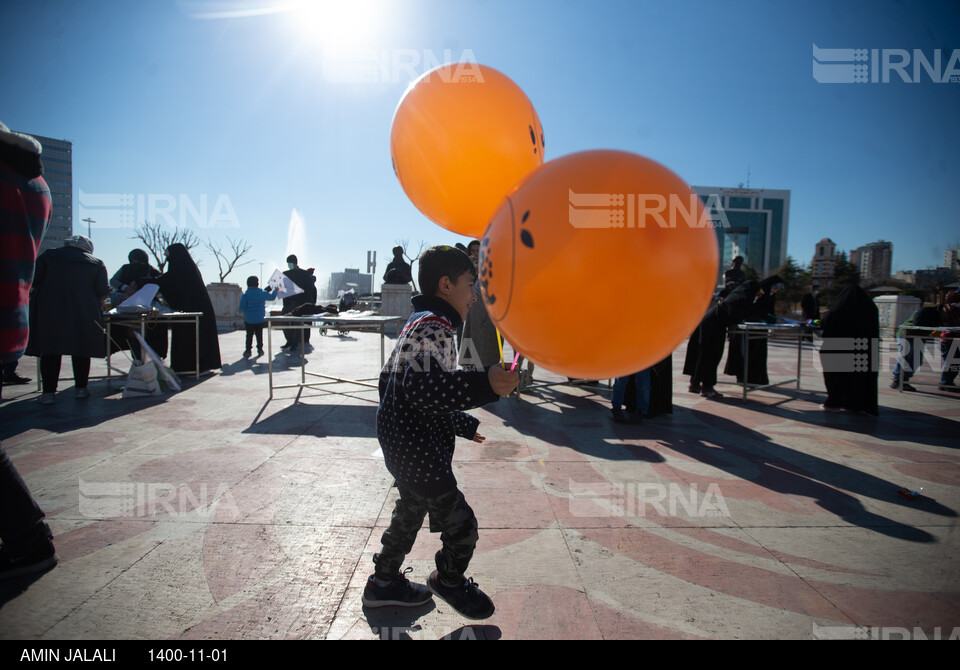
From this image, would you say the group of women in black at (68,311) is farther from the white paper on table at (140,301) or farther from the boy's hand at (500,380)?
the boy's hand at (500,380)

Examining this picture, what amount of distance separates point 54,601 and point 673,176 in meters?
3.12

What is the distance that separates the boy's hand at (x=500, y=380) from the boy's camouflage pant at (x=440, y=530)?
1.96 feet

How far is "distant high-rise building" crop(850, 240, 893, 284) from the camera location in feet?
231

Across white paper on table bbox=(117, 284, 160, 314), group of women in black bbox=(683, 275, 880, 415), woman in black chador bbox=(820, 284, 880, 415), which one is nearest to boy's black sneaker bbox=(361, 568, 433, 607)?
group of women in black bbox=(683, 275, 880, 415)

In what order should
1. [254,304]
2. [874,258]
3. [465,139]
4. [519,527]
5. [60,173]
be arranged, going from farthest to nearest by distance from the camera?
[874,258]
[60,173]
[254,304]
[519,527]
[465,139]

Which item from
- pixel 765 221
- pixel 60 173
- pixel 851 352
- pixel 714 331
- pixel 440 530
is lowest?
pixel 440 530

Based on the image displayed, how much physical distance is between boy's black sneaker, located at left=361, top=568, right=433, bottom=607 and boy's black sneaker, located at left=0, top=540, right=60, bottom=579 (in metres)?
1.62

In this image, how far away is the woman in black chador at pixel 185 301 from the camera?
295 inches

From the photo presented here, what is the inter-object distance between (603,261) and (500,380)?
0.56 m

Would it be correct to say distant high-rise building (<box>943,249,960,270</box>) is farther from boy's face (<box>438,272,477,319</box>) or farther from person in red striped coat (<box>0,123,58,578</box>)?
person in red striped coat (<box>0,123,58,578</box>)

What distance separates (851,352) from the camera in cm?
612

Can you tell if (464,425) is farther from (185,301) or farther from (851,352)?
(185,301)

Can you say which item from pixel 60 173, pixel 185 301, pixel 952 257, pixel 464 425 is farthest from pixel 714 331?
pixel 60 173
